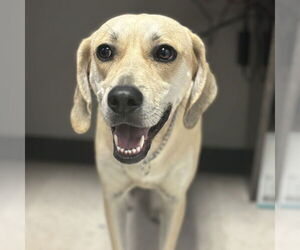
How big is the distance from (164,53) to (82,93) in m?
0.16

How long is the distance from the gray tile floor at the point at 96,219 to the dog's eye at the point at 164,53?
66 cm

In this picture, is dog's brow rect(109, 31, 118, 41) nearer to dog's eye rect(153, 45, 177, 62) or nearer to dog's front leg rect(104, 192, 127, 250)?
dog's eye rect(153, 45, 177, 62)

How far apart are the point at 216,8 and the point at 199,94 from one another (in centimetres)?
47

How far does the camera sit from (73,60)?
86 cm

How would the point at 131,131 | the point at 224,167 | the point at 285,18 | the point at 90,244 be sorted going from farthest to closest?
1. the point at 224,167
2. the point at 90,244
3. the point at 285,18
4. the point at 131,131

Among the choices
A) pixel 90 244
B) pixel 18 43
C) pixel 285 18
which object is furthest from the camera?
pixel 90 244

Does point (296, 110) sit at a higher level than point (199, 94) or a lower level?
lower

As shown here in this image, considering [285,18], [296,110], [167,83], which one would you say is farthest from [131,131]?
[296,110]

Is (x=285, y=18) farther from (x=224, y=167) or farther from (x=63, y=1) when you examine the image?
(x=224, y=167)

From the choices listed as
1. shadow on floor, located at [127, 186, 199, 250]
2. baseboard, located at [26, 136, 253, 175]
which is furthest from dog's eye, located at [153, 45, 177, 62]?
shadow on floor, located at [127, 186, 199, 250]

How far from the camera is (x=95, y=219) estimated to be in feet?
4.42

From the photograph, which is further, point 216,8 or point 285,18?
point 216,8

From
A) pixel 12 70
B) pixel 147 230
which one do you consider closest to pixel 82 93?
pixel 12 70

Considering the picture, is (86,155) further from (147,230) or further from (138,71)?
(138,71)
